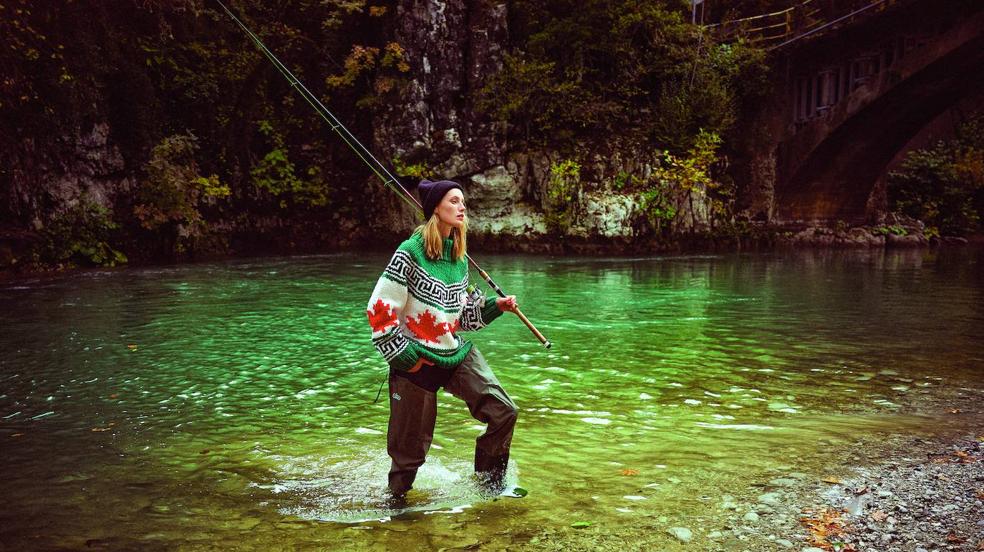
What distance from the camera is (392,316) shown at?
152 inches

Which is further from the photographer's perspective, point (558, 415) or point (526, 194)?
point (526, 194)

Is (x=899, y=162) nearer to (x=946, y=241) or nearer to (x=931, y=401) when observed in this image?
(x=946, y=241)

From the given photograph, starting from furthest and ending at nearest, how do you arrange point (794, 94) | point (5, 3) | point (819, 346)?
point (794, 94) < point (5, 3) < point (819, 346)

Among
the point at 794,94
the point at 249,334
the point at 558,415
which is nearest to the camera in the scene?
the point at 558,415

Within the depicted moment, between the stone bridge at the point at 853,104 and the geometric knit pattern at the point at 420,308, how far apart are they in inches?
945

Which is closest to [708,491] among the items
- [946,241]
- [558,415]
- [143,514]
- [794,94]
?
[558,415]

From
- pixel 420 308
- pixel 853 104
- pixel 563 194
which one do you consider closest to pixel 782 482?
pixel 420 308

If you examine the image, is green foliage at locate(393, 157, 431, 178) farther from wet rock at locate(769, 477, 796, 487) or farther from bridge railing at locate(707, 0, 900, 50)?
wet rock at locate(769, 477, 796, 487)

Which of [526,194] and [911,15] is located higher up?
[911,15]

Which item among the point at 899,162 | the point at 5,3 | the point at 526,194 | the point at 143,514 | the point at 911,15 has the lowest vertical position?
the point at 143,514

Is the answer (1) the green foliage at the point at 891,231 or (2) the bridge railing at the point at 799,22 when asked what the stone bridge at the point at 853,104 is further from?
(1) the green foliage at the point at 891,231

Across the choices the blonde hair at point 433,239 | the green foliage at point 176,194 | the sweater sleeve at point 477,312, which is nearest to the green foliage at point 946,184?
the green foliage at point 176,194

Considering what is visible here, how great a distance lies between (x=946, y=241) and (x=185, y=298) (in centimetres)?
3165

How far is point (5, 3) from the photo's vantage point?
1702cm
